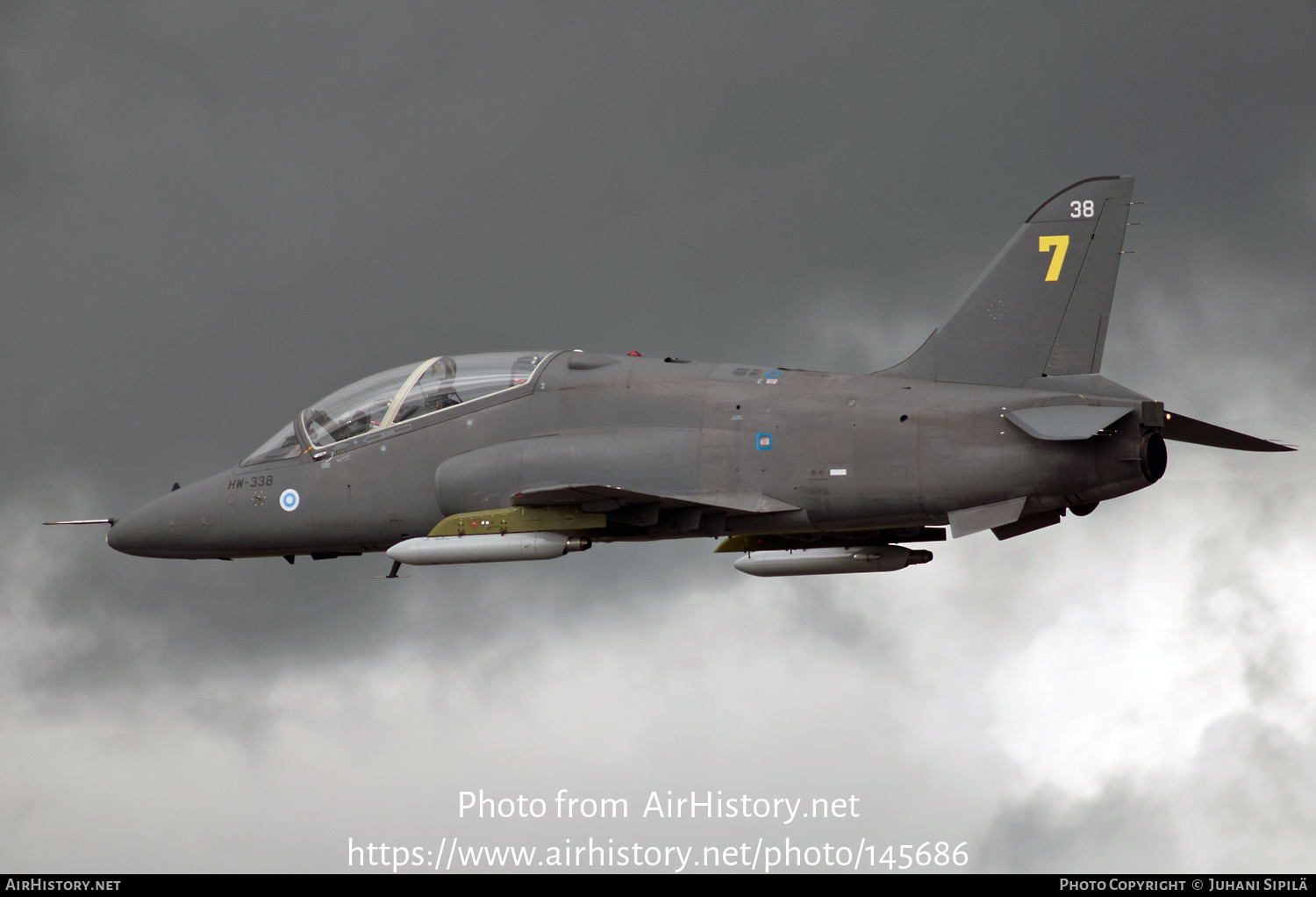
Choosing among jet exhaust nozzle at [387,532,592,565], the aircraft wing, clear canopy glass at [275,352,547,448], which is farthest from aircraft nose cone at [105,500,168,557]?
the aircraft wing

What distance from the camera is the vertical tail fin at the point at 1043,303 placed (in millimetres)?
23625

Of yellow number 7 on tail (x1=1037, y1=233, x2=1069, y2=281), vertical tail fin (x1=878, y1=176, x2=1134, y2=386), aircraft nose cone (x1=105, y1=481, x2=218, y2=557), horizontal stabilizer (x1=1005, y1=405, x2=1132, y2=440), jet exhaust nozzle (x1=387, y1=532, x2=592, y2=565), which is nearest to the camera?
horizontal stabilizer (x1=1005, y1=405, x2=1132, y2=440)

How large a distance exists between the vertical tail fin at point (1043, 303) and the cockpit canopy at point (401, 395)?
6.09 metres

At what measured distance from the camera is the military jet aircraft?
75.5ft

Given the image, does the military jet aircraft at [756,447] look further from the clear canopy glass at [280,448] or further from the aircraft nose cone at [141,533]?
the aircraft nose cone at [141,533]

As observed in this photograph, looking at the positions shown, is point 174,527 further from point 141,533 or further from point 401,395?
point 401,395

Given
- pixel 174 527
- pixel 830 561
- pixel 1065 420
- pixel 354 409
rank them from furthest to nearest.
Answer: pixel 174 527 → pixel 354 409 → pixel 830 561 → pixel 1065 420

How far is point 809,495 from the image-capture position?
23.9 meters

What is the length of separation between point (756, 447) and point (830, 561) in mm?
3249

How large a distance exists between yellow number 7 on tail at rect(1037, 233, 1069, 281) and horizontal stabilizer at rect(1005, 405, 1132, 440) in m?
2.20

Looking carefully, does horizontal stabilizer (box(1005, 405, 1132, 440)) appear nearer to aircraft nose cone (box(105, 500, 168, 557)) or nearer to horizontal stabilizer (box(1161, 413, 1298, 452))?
horizontal stabilizer (box(1161, 413, 1298, 452))

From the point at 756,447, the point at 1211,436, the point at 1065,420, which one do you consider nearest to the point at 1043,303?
the point at 1065,420

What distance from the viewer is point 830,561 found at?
26625 millimetres

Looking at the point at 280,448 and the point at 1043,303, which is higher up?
the point at 1043,303
